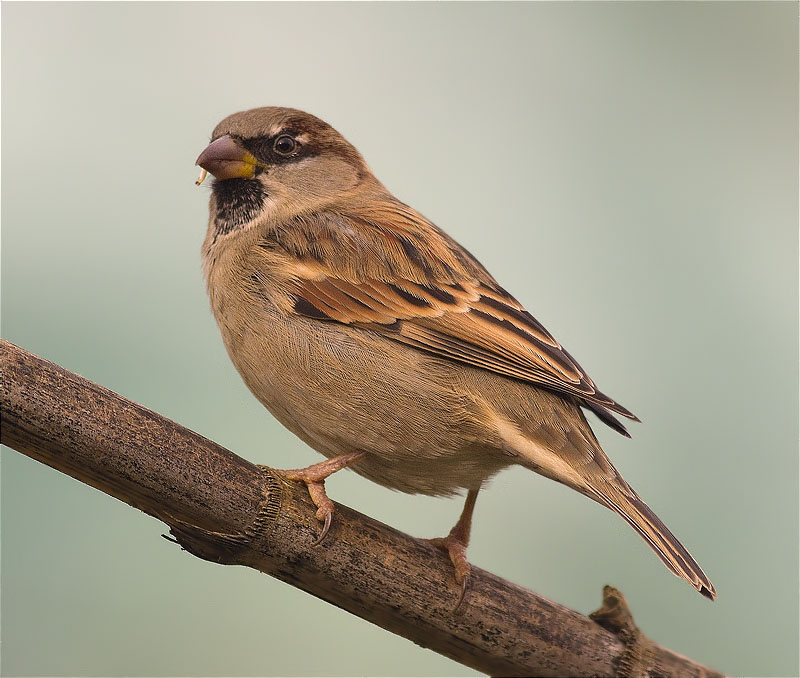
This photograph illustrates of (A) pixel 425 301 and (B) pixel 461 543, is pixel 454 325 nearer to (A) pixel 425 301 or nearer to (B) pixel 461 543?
(A) pixel 425 301

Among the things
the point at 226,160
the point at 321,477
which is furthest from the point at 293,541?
the point at 226,160

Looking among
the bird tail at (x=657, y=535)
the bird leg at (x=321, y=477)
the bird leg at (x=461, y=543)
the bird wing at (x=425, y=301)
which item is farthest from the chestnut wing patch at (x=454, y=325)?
the bird leg at (x=461, y=543)

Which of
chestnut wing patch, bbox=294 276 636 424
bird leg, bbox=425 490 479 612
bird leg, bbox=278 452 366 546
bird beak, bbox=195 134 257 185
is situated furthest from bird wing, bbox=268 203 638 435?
bird leg, bbox=425 490 479 612

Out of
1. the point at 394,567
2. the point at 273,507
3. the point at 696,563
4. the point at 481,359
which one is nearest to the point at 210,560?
the point at 273,507

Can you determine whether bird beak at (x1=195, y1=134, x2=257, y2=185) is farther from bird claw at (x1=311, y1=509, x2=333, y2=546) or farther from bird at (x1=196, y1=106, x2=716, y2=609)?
bird claw at (x1=311, y1=509, x2=333, y2=546)

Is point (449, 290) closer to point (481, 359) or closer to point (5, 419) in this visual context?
point (481, 359)
